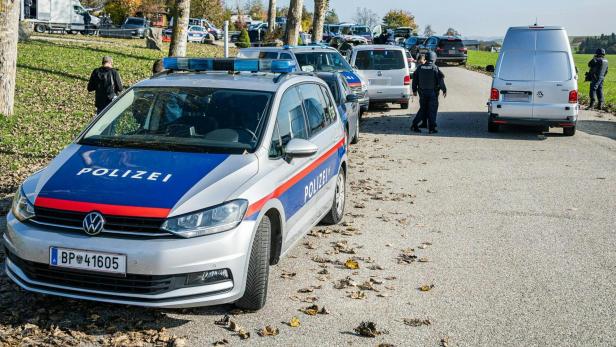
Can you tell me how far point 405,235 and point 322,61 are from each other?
10.6m

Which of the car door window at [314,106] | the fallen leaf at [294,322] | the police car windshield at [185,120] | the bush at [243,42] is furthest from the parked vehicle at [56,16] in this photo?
the fallen leaf at [294,322]

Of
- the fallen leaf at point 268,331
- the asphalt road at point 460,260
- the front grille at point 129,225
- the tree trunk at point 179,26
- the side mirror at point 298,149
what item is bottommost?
the fallen leaf at point 268,331

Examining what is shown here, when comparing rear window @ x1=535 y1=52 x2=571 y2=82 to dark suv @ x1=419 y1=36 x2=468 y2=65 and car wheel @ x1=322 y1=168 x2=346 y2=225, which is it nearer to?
car wheel @ x1=322 y1=168 x2=346 y2=225

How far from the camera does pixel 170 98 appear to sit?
666cm

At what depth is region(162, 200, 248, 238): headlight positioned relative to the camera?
5.04 meters

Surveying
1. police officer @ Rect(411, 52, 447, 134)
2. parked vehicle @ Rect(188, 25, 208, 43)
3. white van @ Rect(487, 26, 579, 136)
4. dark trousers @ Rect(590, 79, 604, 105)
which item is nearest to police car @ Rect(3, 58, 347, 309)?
police officer @ Rect(411, 52, 447, 134)

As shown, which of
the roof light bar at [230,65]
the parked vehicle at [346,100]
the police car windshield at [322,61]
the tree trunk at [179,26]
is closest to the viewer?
the roof light bar at [230,65]

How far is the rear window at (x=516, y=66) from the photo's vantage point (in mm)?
16297

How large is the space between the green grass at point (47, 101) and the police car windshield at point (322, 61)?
5.00 meters

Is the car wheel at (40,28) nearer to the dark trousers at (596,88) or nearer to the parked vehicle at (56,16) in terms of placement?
the parked vehicle at (56,16)

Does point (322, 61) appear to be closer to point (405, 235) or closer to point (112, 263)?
point (405, 235)

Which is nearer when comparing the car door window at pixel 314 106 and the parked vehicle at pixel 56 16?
the car door window at pixel 314 106

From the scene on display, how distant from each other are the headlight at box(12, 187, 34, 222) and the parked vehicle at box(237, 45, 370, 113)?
40.5 feet

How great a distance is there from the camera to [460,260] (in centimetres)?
731
